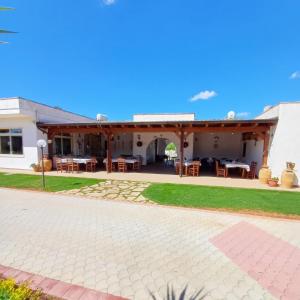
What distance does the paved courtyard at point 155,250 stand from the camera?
2465 mm

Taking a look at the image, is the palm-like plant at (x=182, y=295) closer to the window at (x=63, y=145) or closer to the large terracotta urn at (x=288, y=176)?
the large terracotta urn at (x=288, y=176)

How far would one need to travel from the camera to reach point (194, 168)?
11.0 meters

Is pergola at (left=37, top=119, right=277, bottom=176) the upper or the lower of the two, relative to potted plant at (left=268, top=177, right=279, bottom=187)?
upper

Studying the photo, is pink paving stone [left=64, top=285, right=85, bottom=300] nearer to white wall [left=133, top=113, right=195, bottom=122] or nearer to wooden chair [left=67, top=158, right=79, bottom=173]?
wooden chair [left=67, top=158, right=79, bottom=173]

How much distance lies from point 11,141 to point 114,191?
10.1 meters

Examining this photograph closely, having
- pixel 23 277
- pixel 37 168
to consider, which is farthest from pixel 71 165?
pixel 23 277

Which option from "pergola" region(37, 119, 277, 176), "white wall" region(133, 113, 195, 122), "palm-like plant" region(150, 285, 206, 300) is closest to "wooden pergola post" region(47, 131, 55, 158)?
"pergola" region(37, 119, 277, 176)

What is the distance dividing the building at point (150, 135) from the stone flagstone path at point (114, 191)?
369 centimetres

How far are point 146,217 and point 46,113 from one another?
11.6 metres

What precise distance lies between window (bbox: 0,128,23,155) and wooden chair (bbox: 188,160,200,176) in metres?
11.4

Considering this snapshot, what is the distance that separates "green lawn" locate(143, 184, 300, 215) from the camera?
549cm

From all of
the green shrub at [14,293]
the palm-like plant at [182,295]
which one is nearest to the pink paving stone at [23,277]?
the green shrub at [14,293]

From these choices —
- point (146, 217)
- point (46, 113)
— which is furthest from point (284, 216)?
point (46, 113)

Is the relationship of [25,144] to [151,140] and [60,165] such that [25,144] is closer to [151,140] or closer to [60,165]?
[60,165]
